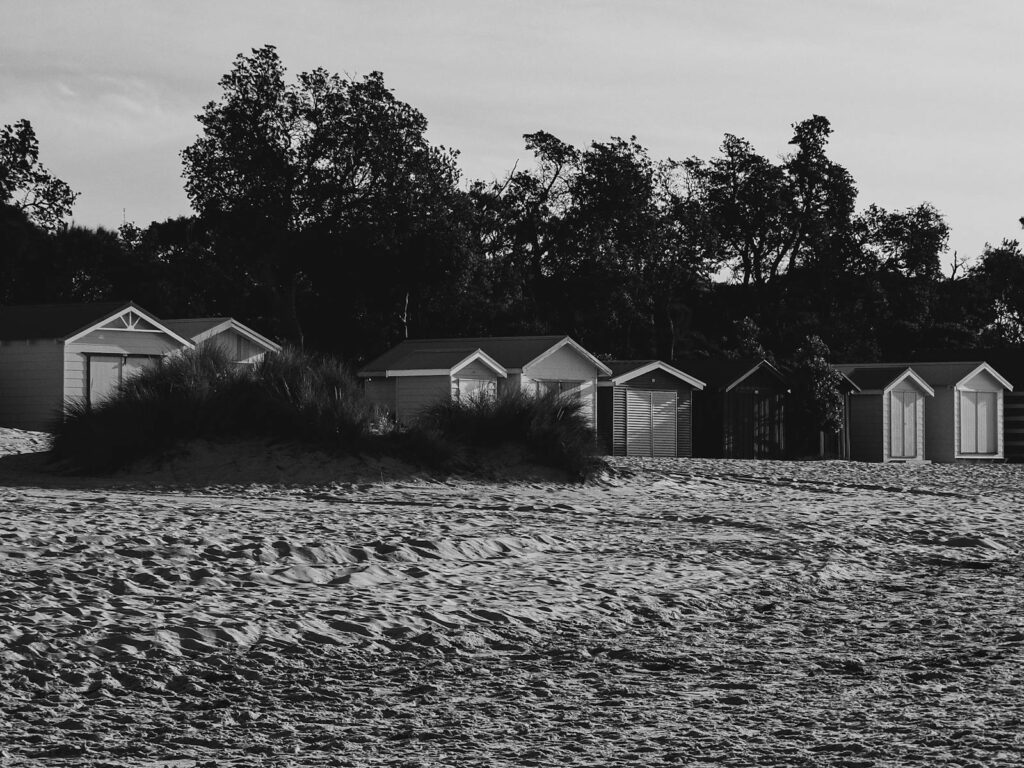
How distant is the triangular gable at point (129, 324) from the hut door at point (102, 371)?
63cm

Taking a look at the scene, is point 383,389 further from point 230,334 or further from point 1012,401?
point 1012,401

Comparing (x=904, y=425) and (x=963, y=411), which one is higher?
(x=963, y=411)

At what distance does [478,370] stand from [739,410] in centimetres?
829

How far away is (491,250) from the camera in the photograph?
5291 cm

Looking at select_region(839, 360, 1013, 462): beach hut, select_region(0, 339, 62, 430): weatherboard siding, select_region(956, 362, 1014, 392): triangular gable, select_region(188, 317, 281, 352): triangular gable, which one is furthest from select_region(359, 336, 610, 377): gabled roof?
select_region(956, 362, 1014, 392): triangular gable

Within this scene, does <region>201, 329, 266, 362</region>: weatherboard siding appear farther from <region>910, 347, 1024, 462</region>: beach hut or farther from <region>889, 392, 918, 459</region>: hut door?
<region>910, 347, 1024, 462</region>: beach hut

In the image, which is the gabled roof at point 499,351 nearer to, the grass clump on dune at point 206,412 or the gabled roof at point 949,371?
the gabled roof at point 949,371

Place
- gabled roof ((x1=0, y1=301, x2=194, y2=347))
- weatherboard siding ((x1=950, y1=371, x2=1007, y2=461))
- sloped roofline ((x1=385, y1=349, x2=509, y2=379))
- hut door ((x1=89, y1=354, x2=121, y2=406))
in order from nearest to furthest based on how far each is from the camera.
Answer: gabled roof ((x1=0, y1=301, x2=194, y2=347))
hut door ((x1=89, y1=354, x2=121, y2=406))
sloped roofline ((x1=385, y1=349, x2=509, y2=379))
weatherboard siding ((x1=950, y1=371, x2=1007, y2=461))

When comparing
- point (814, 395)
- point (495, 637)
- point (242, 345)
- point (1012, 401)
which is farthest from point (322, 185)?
point (495, 637)

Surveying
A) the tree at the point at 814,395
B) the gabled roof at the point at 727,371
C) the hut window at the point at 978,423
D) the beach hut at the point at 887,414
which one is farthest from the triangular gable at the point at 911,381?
the gabled roof at the point at 727,371

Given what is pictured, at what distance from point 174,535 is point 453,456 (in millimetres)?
8903

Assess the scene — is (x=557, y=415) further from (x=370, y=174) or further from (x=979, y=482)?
(x=370, y=174)

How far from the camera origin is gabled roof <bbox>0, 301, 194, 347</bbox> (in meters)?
30.8

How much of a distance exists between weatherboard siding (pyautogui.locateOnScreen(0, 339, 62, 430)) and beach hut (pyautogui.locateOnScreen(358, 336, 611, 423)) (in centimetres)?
720
